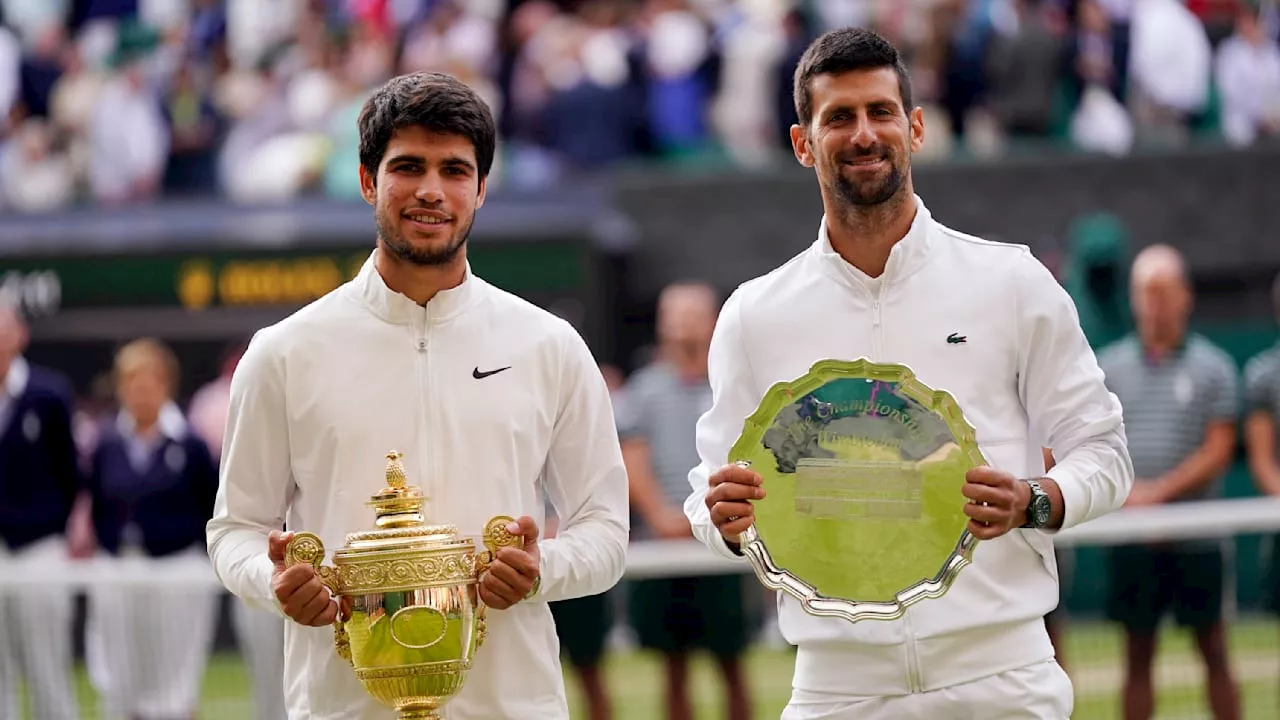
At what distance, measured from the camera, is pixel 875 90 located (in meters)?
4.25

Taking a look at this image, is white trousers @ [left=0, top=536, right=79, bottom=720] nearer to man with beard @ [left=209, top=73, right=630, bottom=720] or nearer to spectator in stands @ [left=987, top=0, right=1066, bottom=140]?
man with beard @ [left=209, top=73, right=630, bottom=720]

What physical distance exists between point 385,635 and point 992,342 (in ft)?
4.36

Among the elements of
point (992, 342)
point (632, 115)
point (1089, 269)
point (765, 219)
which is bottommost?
point (992, 342)

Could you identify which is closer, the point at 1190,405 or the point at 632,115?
the point at 1190,405

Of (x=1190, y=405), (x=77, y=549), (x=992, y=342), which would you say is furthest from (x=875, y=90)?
(x=77, y=549)

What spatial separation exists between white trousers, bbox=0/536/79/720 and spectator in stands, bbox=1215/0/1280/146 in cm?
→ 839

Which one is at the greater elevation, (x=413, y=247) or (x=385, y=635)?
(x=413, y=247)

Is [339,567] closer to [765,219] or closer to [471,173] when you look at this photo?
[471,173]

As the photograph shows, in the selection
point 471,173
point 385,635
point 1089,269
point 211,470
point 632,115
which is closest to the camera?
point 385,635

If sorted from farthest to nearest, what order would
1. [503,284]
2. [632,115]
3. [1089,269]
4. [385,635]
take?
[632,115]
[503,284]
[1089,269]
[385,635]

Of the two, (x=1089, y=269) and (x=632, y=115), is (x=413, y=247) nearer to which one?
(x=1089, y=269)

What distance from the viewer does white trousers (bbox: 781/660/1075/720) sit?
4.18m

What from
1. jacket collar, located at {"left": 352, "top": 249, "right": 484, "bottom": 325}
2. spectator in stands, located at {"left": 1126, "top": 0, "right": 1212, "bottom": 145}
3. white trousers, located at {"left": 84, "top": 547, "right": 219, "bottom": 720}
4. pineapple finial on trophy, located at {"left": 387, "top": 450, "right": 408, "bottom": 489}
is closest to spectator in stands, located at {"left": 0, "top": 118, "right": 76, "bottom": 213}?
spectator in stands, located at {"left": 1126, "top": 0, "right": 1212, "bottom": 145}

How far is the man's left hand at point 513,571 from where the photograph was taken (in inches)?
157
